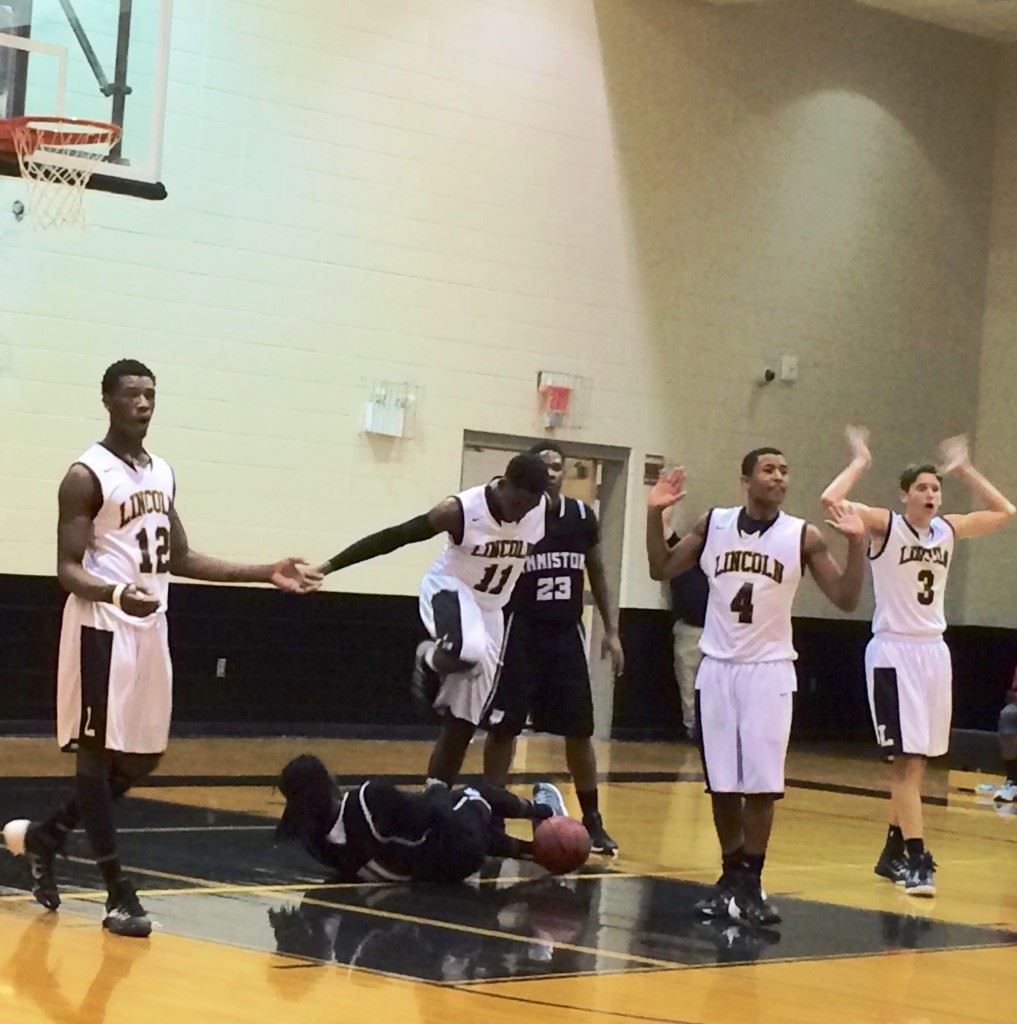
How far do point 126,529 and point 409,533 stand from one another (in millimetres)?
2264

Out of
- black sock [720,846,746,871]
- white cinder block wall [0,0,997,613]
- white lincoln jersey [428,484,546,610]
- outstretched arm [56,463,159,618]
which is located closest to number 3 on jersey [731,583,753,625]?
black sock [720,846,746,871]

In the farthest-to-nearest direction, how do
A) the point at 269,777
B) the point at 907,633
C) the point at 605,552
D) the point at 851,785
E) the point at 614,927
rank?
the point at 605,552, the point at 851,785, the point at 269,777, the point at 907,633, the point at 614,927

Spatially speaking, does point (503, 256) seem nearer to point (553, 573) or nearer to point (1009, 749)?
point (1009, 749)

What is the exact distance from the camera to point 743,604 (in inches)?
324

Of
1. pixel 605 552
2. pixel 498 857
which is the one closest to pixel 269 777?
pixel 498 857

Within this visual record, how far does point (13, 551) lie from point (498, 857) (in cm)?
586

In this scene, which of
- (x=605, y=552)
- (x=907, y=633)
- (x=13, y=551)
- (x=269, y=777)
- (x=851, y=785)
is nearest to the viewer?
(x=907, y=633)

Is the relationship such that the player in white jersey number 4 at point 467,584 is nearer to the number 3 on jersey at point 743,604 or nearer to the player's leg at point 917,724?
the number 3 on jersey at point 743,604

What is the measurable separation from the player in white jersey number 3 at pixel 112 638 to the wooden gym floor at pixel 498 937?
0.29m

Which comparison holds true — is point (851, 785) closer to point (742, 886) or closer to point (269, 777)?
point (269, 777)

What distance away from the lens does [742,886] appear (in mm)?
8031

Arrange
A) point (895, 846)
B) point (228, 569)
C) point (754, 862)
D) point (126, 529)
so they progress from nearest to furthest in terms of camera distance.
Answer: point (126, 529) → point (228, 569) → point (754, 862) → point (895, 846)

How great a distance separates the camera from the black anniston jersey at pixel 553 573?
389 inches

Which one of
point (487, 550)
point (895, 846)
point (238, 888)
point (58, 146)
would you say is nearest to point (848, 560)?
point (487, 550)
